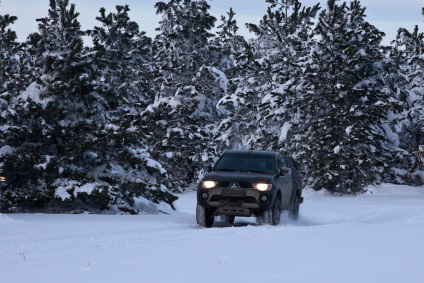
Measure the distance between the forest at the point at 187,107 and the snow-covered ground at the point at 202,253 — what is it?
334 cm

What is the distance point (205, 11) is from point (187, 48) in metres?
2.48

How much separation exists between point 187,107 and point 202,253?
29546 millimetres

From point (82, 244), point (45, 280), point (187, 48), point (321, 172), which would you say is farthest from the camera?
point (187, 48)

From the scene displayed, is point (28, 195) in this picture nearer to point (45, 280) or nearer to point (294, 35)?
point (45, 280)

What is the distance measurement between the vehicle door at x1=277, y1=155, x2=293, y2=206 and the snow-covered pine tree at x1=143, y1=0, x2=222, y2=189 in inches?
808

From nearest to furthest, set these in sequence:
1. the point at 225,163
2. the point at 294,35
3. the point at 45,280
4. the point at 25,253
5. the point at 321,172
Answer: the point at 45,280, the point at 25,253, the point at 225,163, the point at 321,172, the point at 294,35

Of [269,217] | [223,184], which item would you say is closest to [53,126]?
[223,184]

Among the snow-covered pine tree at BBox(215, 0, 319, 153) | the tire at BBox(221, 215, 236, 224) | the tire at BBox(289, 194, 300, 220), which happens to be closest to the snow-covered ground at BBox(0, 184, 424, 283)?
the tire at BBox(221, 215, 236, 224)

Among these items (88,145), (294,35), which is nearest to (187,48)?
(294,35)

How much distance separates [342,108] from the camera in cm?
3312

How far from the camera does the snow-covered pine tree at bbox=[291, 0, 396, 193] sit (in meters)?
32.5

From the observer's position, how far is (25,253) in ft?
30.7

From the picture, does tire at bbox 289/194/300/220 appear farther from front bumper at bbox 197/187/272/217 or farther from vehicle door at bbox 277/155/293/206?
front bumper at bbox 197/187/272/217

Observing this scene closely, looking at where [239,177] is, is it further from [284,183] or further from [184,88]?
[184,88]
